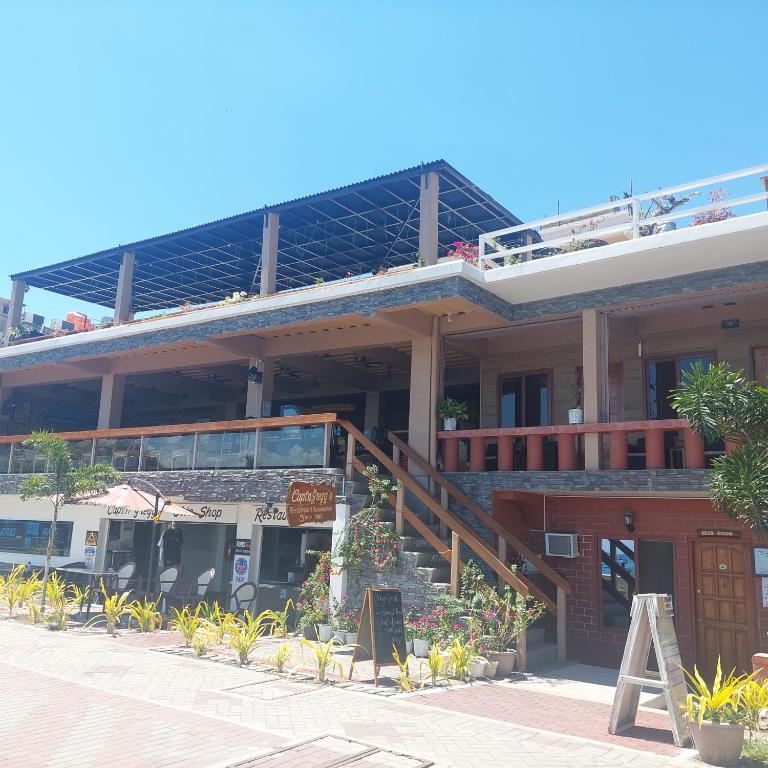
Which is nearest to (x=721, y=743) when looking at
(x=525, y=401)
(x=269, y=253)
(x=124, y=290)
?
(x=525, y=401)

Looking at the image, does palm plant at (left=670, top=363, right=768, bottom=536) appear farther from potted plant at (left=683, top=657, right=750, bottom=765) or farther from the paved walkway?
the paved walkway

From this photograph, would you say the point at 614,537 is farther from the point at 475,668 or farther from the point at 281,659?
the point at 281,659

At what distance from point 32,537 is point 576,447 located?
14507 mm

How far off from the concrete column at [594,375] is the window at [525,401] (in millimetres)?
2793

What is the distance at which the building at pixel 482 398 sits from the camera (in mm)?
11508

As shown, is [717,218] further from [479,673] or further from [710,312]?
[479,673]

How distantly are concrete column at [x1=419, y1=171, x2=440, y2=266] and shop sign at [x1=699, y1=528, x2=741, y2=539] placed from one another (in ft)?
21.6

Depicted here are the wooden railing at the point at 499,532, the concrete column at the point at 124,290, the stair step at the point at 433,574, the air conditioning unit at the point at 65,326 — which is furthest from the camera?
the air conditioning unit at the point at 65,326

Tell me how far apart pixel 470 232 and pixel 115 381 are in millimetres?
10693

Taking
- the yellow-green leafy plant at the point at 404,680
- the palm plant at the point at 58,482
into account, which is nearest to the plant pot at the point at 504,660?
the yellow-green leafy plant at the point at 404,680

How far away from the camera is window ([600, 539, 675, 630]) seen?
40.2 feet

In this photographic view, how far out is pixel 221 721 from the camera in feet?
23.1

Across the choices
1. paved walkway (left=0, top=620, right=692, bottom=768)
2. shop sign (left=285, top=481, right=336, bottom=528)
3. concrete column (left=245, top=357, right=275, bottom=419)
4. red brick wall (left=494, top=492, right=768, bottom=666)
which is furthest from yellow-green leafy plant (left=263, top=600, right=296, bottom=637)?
concrete column (left=245, top=357, right=275, bottom=419)

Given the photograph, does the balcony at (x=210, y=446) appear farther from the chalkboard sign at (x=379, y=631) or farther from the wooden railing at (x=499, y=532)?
the chalkboard sign at (x=379, y=631)
